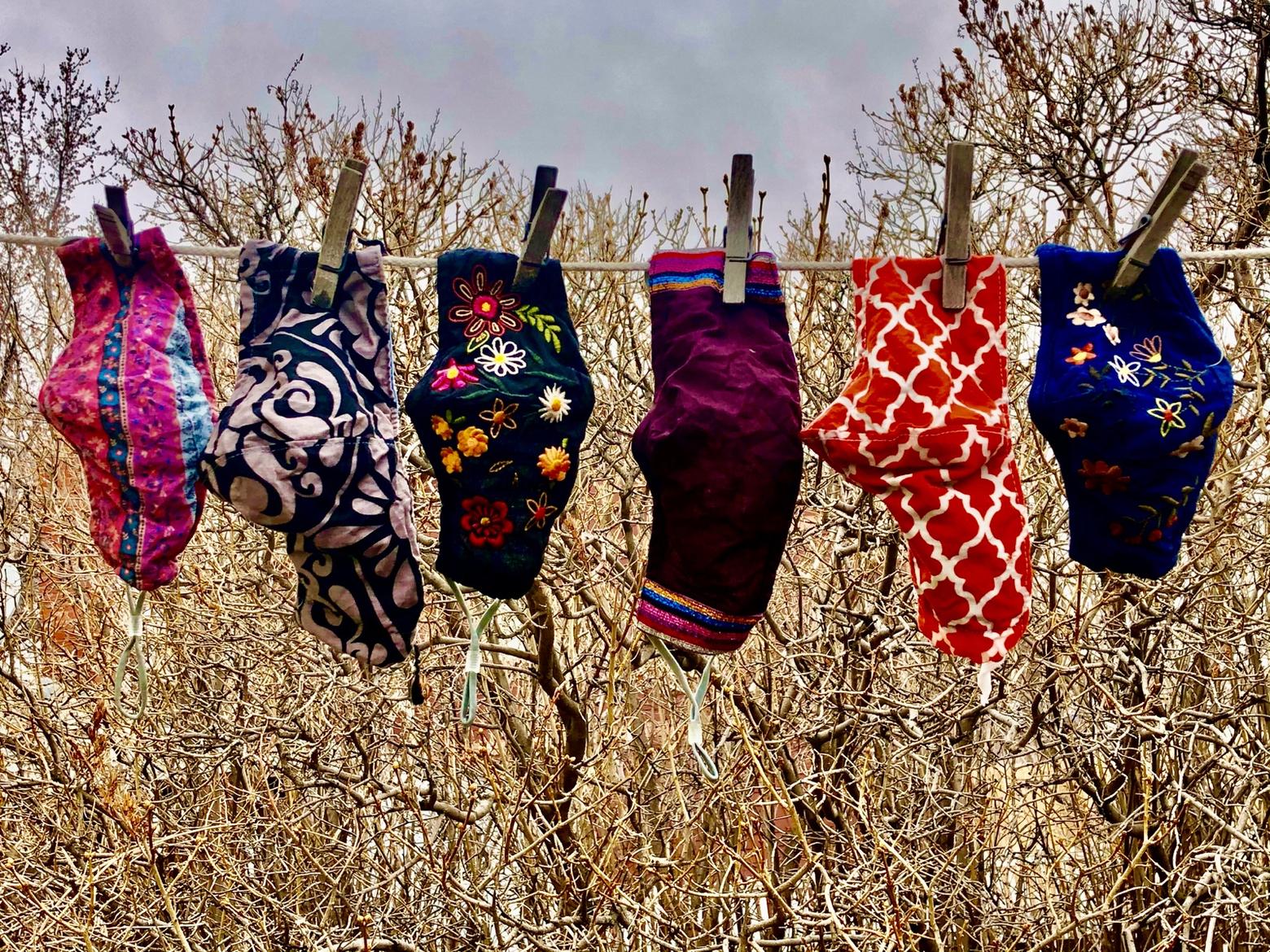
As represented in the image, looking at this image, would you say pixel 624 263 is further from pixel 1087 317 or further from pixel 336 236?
pixel 1087 317

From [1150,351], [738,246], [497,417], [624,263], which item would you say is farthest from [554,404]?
[1150,351]

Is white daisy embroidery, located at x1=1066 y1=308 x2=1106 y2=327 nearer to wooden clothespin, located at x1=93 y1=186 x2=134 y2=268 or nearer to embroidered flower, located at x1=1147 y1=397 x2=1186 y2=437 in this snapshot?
embroidered flower, located at x1=1147 y1=397 x2=1186 y2=437

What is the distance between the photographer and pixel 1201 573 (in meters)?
3.07

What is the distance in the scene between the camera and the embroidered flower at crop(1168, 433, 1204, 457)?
1157 mm

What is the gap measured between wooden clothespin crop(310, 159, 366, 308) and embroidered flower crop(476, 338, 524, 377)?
21 centimetres

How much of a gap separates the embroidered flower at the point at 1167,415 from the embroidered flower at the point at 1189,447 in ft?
0.08

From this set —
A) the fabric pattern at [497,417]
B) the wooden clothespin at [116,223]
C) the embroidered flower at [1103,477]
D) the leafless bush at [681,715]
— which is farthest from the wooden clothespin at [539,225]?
the leafless bush at [681,715]

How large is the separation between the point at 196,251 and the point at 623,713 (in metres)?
2.62

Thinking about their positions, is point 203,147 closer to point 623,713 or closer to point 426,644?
point 426,644

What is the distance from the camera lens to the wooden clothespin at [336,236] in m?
1.17

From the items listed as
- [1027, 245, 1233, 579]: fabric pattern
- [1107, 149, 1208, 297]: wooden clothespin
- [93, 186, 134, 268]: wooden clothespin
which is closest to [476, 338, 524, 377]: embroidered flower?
[93, 186, 134, 268]: wooden clothespin

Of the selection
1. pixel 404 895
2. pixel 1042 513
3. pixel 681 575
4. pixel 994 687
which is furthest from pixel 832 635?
pixel 681 575

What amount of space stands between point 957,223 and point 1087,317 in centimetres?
21

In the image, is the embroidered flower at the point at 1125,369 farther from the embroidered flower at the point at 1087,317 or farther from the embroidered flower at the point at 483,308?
the embroidered flower at the point at 483,308
